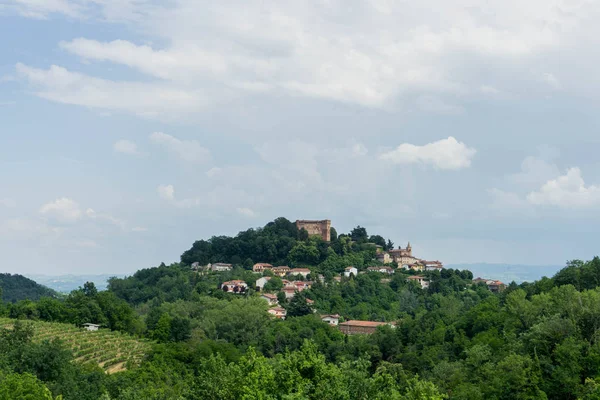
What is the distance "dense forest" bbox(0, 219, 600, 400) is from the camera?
2350 cm

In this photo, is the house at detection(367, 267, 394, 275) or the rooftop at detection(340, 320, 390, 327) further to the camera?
the house at detection(367, 267, 394, 275)

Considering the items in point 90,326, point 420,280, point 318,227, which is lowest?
point 90,326

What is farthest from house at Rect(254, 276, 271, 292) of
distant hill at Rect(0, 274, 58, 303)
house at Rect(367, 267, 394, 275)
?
distant hill at Rect(0, 274, 58, 303)

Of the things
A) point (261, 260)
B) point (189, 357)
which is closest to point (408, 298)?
point (261, 260)

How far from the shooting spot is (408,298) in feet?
310

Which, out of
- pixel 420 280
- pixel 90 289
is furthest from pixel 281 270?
pixel 90 289

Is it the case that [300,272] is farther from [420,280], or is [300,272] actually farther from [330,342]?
[330,342]

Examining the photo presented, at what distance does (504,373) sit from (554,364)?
3.60 meters

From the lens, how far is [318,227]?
127 meters

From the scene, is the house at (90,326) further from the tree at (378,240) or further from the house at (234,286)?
the tree at (378,240)

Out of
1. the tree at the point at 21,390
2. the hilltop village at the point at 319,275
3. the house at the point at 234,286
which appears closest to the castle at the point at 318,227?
the hilltop village at the point at 319,275

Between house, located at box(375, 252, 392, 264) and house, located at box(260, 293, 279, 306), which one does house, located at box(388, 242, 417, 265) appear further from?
house, located at box(260, 293, 279, 306)

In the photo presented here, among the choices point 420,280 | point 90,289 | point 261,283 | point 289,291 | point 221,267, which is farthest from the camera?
point 221,267

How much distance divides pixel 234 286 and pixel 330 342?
34.3 m
